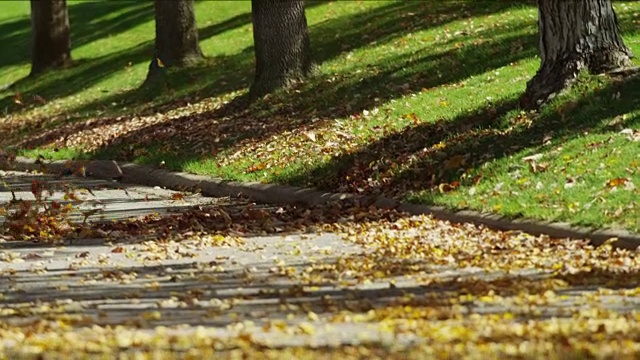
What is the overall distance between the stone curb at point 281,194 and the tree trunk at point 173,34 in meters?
4.39

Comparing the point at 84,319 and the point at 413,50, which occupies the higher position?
the point at 84,319

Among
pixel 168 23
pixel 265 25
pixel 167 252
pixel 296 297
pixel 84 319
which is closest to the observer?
pixel 84 319

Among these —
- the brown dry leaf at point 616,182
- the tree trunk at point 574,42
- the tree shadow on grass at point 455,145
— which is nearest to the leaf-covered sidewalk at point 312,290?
the tree shadow on grass at point 455,145

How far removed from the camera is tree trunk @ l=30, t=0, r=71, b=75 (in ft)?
99.6

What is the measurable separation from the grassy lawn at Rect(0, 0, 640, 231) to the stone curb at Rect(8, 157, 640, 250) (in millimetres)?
156

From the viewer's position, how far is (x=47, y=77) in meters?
29.7

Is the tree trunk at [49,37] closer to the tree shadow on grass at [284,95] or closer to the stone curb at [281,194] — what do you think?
the tree shadow on grass at [284,95]

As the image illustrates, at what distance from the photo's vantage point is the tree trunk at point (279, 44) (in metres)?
19.6

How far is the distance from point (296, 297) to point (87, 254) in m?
3.11

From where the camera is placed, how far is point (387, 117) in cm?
1650

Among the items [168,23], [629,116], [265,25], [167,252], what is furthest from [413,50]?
[167,252]

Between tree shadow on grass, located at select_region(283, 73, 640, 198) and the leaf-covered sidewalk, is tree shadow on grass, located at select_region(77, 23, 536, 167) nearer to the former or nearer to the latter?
tree shadow on grass, located at select_region(283, 73, 640, 198)

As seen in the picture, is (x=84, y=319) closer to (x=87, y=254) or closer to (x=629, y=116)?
(x=87, y=254)

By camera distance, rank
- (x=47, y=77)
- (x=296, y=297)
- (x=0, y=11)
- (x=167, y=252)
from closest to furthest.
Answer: (x=296, y=297) → (x=167, y=252) → (x=47, y=77) → (x=0, y=11)
